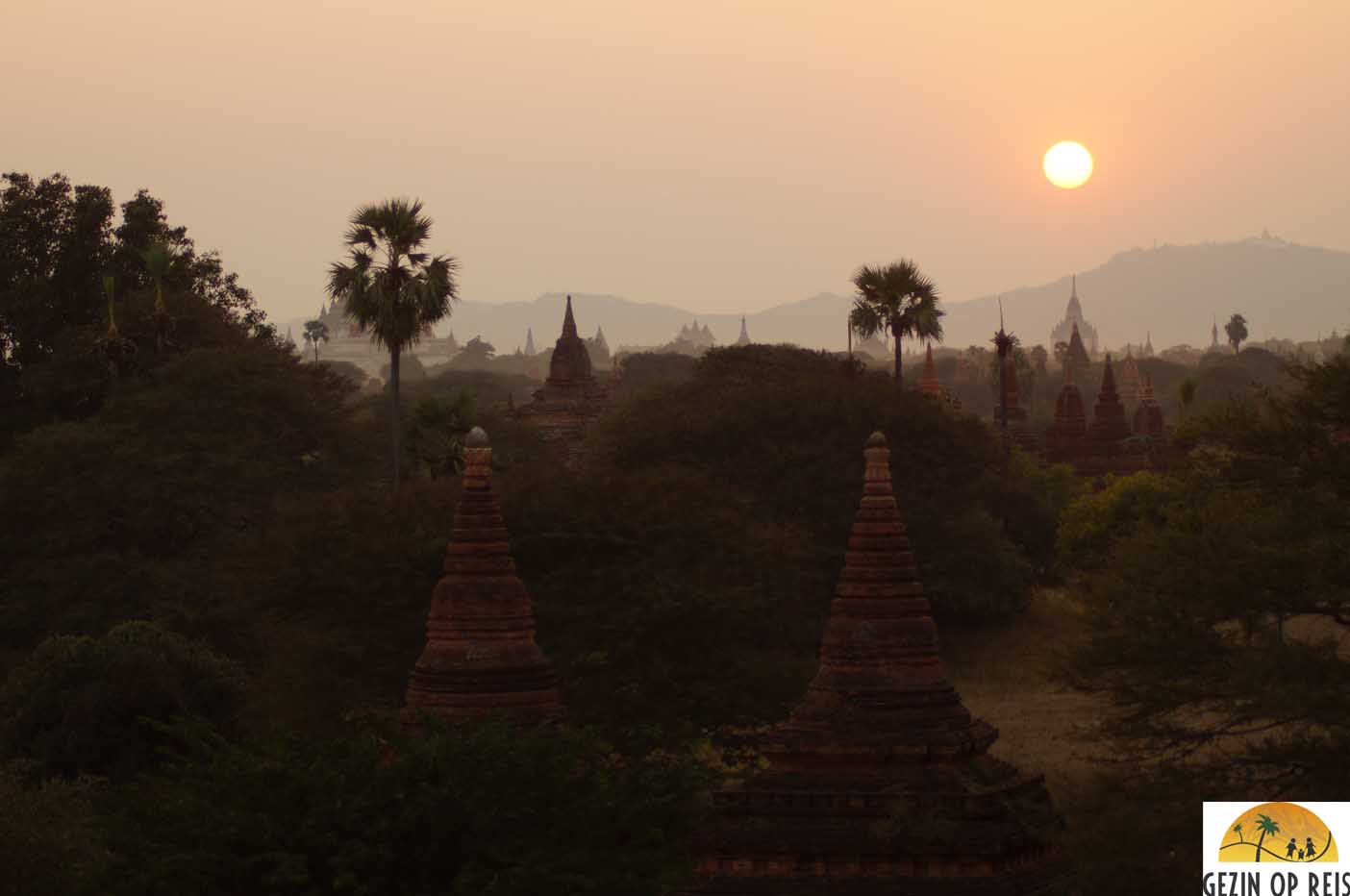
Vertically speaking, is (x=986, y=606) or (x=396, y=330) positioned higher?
(x=396, y=330)

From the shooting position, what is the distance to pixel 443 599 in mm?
31797

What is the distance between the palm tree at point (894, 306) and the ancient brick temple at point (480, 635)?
3913cm

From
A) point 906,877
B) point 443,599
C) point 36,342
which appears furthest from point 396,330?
point 906,877

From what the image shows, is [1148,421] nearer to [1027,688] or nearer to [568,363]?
[568,363]

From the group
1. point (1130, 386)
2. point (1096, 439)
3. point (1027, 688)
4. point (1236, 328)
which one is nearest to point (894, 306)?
point (1027, 688)

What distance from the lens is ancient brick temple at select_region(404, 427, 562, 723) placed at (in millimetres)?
31391

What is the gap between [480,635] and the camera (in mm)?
31578

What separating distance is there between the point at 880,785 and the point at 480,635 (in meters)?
5.90

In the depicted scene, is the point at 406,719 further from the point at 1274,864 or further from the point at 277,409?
the point at 277,409

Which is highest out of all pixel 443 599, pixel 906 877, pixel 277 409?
pixel 277 409

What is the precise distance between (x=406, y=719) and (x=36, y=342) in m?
38.1

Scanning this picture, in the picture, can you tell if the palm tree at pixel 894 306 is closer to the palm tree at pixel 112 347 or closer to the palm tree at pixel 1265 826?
the palm tree at pixel 112 347

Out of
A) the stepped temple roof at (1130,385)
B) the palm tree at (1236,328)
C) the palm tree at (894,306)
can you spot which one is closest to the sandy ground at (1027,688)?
the palm tree at (894,306)

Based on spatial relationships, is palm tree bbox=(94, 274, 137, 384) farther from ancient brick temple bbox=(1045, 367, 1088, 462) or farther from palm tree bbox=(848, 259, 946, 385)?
ancient brick temple bbox=(1045, 367, 1088, 462)
